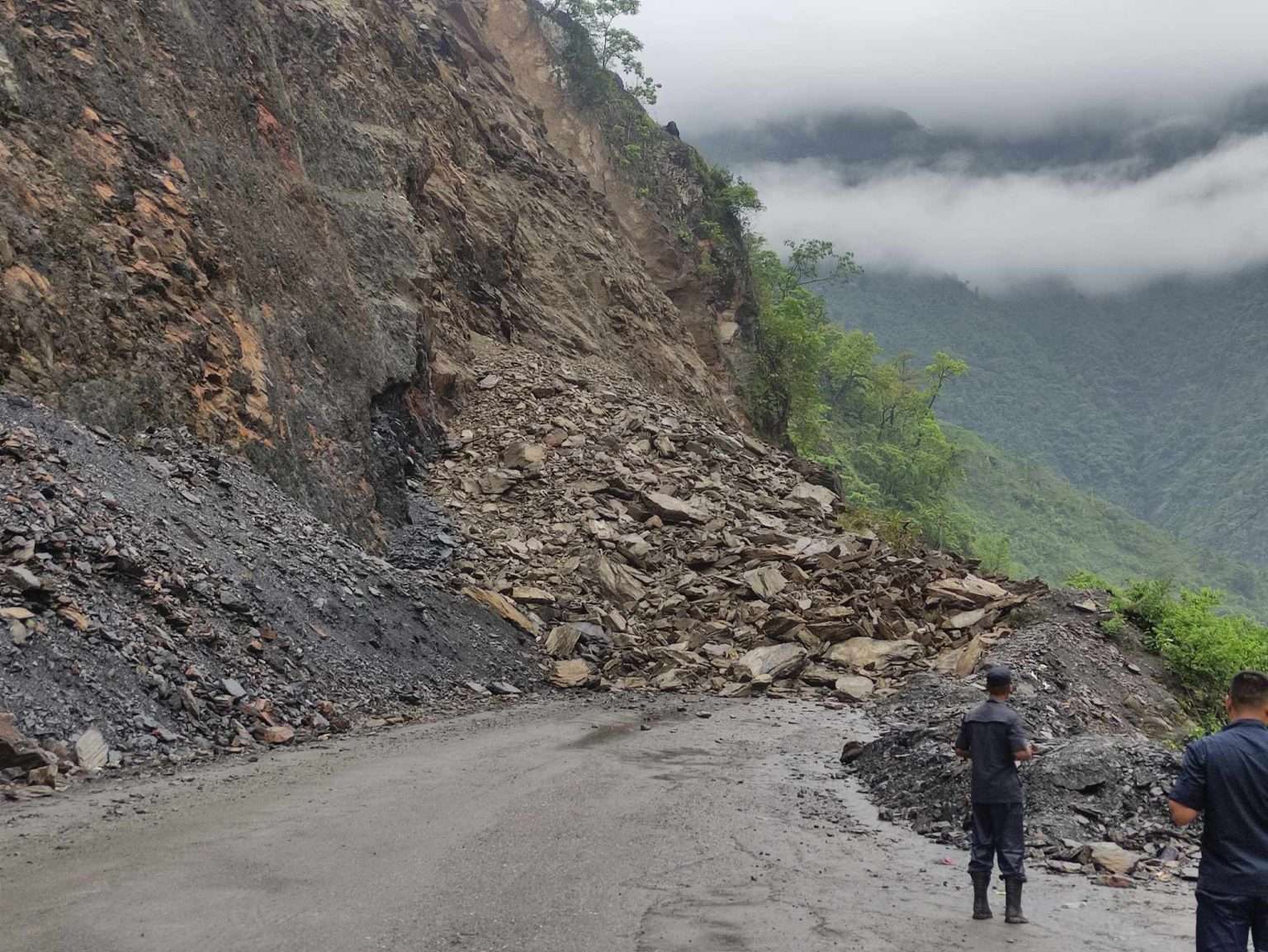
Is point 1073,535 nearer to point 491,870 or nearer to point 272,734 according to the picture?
point 272,734

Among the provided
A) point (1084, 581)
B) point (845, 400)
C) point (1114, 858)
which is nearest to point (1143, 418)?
point (845, 400)

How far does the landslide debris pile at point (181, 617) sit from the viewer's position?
8.88 m

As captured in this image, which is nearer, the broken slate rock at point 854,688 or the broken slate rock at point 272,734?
the broken slate rock at point 272,734

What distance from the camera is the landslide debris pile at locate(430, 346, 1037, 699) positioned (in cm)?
1763

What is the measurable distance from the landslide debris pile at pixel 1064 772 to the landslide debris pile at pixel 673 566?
2.77 metres

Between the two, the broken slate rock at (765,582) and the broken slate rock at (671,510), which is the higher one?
the broken slate rock at (671,510)

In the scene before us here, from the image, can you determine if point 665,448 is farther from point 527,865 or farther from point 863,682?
point 527,865

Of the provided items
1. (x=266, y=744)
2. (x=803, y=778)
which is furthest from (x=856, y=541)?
(x=266, y=744)

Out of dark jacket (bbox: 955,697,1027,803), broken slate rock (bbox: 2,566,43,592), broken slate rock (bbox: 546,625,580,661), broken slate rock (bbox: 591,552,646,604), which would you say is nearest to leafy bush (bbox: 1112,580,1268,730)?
broken slate rock (bbox: 591,552,646,604)

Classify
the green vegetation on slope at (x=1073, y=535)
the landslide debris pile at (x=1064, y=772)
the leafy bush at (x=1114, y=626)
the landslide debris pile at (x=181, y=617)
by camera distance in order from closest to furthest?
the landslide debris pile at (x=1064, y=772) < the landslide debris pile at (x=181, y=617) < the leafy bush at (x=1114, y=626) < the green vegetation on slope at (x=1073, y=535)

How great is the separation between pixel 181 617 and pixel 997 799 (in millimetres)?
8480

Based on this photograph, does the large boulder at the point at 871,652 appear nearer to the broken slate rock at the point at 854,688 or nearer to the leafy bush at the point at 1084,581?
the broken slate rock at the point at 854,688

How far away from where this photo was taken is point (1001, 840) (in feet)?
20.0

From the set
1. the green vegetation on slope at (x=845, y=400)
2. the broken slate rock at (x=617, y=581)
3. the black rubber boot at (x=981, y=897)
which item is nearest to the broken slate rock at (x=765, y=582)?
the broken slate rock at (x=617, y=581)
